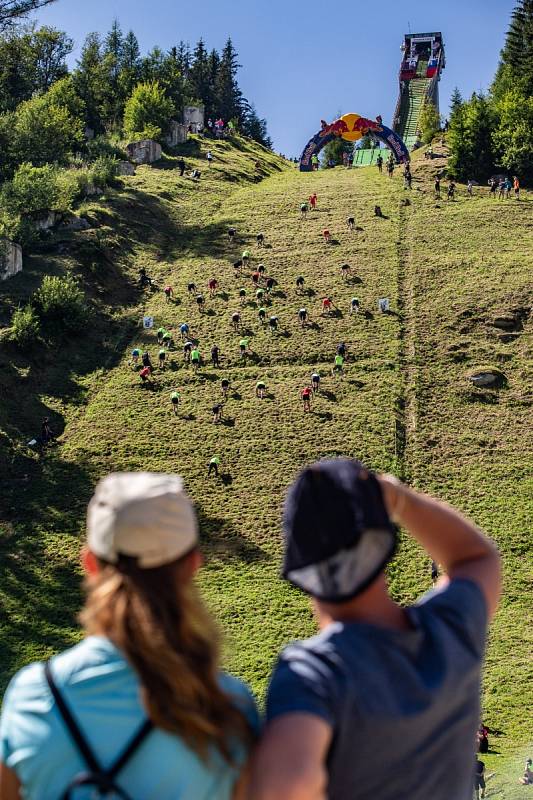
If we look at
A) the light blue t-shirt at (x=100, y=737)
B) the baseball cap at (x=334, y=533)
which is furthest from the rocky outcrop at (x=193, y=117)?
the light blue t-shirt at (x=100, y=737)

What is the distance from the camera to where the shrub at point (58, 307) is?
155ft

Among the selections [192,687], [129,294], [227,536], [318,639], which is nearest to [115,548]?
[192,687]

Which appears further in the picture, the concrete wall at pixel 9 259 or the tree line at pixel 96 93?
the tree line at pixel 96 93

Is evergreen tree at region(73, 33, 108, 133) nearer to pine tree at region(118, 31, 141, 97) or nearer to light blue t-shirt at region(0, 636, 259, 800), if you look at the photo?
pine tree at region(118, 31, 141, 97)

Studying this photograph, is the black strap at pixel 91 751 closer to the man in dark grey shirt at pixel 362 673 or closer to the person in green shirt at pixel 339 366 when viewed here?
the man in dark grey shirt at pixel 362 673

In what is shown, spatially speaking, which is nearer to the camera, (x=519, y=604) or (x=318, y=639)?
(x=318, y=639)

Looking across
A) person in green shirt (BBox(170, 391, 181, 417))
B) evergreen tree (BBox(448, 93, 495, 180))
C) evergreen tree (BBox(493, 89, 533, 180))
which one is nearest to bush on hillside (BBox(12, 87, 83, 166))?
evergreen tree (BBox(448, 93, 495, 180))

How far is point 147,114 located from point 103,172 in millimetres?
17921

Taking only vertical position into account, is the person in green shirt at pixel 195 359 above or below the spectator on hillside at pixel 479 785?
above

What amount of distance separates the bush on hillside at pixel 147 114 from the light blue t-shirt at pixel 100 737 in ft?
266

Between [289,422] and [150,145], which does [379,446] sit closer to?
[289,422]

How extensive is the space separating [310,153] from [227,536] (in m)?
45.5

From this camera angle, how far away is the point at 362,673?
3117mm

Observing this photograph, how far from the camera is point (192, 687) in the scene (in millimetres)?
3090
